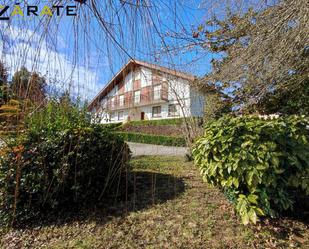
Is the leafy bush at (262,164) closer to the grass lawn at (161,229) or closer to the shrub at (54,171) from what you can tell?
the grass lawn at (161,229)

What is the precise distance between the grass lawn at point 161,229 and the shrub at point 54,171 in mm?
245

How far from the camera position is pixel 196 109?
650cm

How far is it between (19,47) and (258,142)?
2437 mm

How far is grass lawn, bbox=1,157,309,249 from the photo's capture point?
2.07 metres

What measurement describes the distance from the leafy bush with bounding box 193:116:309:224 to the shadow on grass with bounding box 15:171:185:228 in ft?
3.32

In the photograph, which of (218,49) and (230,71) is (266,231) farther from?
(218,49)

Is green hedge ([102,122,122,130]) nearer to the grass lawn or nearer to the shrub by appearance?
the shrub

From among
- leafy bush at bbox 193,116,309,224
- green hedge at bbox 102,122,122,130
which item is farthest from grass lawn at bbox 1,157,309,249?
green hedge at bbox 102,122,122,130

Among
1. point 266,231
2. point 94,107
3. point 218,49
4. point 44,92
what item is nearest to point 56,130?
point 94,107

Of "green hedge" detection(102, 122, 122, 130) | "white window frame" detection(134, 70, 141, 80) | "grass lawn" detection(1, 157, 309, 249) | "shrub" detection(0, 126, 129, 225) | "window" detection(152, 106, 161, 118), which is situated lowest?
"grass lawn" detection(1, 157, 309, 249)

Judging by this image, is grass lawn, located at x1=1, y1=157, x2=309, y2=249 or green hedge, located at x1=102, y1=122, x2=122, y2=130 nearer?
grass lawn, located at x1=1, y1=157, x2=309, y2=249

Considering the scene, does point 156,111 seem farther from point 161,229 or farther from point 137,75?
point 137,75

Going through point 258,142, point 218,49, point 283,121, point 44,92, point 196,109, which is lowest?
point 258,142

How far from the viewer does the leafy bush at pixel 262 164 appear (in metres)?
2.22
